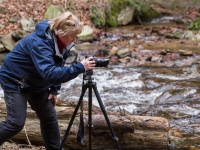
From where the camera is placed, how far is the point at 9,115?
2770 mm

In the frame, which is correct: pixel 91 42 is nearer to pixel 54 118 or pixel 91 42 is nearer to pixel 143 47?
pixel 143 47

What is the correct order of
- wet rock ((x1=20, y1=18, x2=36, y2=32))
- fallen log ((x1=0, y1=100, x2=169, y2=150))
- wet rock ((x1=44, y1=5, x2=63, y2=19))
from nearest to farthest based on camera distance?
fallen log ((x1=0, y1=100, x2=169, y2=150)) → wet rock ((x1=20, y1=18, x2=36, y2=32)) → wet rock ((x1=44, y1=5, x2=63, y2=19))

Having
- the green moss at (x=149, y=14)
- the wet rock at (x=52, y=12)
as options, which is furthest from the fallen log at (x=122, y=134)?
the green moss at (x=149, y=14)

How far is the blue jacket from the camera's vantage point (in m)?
2.48

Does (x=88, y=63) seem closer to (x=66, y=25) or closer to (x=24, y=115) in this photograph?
(x=66, y=25)

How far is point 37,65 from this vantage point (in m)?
2.51

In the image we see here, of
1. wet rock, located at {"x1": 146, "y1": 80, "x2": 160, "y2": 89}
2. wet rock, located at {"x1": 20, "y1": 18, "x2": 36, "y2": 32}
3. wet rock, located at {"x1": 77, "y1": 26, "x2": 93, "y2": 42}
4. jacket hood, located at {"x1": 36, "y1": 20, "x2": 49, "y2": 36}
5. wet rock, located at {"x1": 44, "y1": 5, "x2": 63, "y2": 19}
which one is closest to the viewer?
jacket hood, located at {"x1": 36, "y1": 20, "x2": 49, "y2": 36}

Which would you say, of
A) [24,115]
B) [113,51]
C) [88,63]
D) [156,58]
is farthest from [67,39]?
[113,51]

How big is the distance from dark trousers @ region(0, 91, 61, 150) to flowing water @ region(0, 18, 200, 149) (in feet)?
5.38

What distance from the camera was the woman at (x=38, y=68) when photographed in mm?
2502

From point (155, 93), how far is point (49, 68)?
4.55 metres

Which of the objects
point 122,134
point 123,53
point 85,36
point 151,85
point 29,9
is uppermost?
point 29,9

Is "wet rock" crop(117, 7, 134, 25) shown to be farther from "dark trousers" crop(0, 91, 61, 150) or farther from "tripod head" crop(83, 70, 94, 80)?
"tripod head" crop(83, 70, 94, 80)

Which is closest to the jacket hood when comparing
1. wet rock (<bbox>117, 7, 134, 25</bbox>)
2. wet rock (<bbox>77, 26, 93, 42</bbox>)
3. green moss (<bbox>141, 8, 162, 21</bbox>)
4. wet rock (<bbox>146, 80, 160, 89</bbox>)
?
wet rock (<bbox>146, 80, 160, 89</bbox>)
